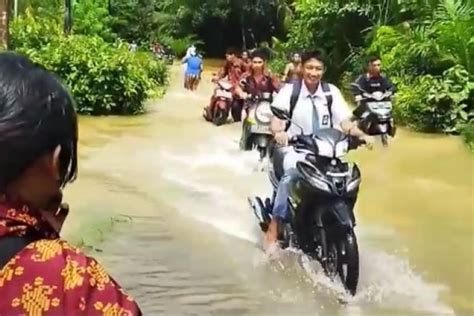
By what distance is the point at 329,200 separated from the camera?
5875mm

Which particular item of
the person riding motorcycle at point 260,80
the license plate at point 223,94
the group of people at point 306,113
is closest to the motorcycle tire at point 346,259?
the group of people at point 306,113

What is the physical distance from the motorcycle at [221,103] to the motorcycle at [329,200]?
9719mm

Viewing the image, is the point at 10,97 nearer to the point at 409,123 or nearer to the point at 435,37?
the point at 409,123

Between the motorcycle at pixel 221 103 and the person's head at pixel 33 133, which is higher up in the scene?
the person's head at pixel 33 133

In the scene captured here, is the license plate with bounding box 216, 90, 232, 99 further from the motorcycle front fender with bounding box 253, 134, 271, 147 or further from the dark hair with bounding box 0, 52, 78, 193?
the dark hair with bounding box 0, 52, 78, 193

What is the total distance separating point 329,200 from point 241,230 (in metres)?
2.26

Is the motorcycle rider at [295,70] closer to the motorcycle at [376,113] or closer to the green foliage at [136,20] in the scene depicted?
the motorcycle at [376,113]

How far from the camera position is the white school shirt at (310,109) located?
6461 millimetres

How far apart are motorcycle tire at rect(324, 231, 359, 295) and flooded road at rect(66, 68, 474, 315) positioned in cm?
10

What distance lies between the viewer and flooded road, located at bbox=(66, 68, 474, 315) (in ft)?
Answer: 19.9

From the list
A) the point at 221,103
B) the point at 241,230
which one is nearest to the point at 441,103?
the point at 221,103

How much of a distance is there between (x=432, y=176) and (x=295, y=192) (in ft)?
17.2

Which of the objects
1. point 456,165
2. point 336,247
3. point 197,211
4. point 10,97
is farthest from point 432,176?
point 10,97

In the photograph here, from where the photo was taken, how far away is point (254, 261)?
6941 millimetres
